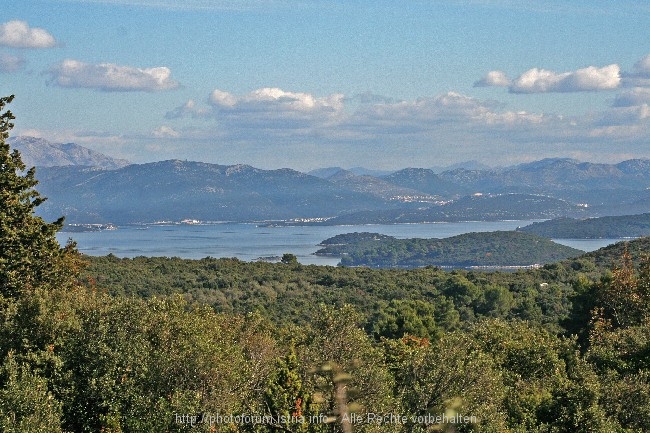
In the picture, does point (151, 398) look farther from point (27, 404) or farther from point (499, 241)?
point (499, 241)

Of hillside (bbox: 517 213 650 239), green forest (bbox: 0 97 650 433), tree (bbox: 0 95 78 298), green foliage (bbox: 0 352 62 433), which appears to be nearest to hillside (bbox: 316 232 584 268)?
hillside (bbox: 517 213 650 239)

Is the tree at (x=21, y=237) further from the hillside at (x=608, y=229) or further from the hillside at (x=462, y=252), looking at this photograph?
the hillside at (x=608, y=229)

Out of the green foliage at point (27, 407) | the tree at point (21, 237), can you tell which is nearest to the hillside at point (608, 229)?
the tree at point (21, 237)

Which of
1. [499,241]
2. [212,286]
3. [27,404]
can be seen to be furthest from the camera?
[499,241]

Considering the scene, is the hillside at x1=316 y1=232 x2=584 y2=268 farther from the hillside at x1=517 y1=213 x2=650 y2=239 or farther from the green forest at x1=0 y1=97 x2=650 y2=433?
the green forest at x1=0 y1=97 x2=650 y2=433

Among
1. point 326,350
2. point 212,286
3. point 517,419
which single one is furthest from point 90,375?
point 212,286

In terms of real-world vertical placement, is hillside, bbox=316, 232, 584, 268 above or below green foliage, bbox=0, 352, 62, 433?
below

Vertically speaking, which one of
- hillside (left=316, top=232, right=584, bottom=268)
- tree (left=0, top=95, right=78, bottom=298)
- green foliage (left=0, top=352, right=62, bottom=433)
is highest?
tree (left=0, top=95, right=78, bottom=298)
